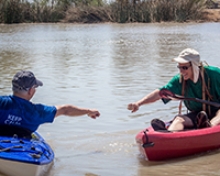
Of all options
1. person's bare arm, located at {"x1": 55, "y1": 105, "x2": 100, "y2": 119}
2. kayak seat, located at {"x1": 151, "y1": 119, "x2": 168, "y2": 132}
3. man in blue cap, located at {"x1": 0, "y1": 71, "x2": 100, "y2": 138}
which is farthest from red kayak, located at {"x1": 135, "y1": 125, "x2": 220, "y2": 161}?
man in blue cap, located at {"x1": 0, "y1": 71, "x2": 100, "y2": 138}

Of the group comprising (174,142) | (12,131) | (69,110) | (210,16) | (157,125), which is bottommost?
(210,16)

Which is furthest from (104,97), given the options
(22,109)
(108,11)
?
(108,11)

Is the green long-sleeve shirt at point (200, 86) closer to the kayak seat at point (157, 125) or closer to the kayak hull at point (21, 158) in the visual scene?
the kayak seat at point (157, 125)

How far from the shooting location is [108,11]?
4316 centimetres

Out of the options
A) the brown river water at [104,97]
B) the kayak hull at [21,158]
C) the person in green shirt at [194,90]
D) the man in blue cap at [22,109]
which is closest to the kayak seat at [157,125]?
the person in green shirt at [194,90]

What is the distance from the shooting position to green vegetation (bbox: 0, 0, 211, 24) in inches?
1566

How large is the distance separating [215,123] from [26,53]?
12728mm

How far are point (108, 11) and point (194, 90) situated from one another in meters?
37.9

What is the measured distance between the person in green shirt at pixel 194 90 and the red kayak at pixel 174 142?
18 cm

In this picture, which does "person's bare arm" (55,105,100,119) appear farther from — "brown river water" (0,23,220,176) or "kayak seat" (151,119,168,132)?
"kayak seat" (151,119,168,132)

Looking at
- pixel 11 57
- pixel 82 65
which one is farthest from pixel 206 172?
pixel 11 57

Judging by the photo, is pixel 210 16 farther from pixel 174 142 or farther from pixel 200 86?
pixel 174 142

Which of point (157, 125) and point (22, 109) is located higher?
point (22, 109)

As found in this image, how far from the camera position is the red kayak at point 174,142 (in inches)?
213
